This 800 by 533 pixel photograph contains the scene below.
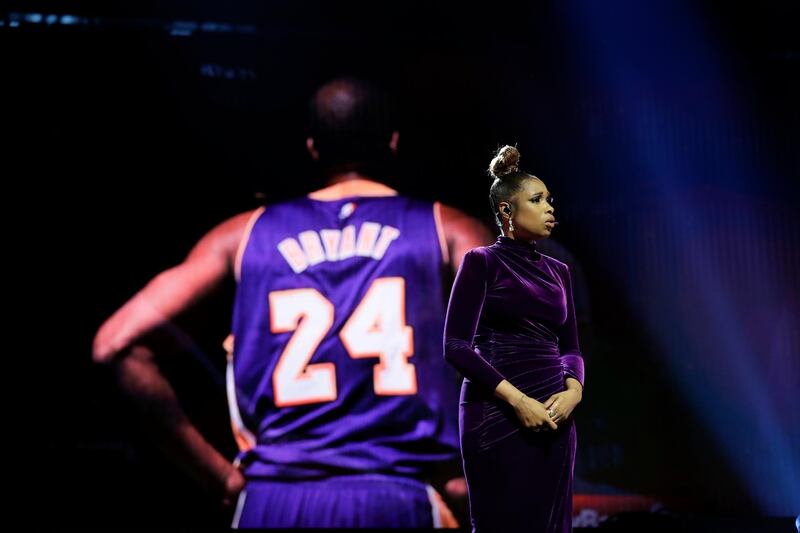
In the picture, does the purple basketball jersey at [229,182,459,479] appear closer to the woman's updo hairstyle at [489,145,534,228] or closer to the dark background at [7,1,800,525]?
the dark background at [7,1,800,525]

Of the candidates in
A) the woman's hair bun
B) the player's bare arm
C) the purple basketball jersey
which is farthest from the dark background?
the woman's hair bun

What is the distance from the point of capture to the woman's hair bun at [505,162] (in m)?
1.79

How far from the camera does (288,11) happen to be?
3.72m

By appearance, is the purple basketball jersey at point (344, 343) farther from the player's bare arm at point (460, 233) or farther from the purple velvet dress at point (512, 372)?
the purple velvet dress at point (512, 372)

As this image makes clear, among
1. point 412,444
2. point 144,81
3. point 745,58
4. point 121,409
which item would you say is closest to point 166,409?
point 121,409

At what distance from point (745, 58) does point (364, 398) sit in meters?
2.34

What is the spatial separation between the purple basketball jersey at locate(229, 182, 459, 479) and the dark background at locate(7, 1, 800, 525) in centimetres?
16

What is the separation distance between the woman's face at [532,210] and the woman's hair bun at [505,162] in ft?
0.22

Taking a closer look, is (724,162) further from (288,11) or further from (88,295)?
(88,295)

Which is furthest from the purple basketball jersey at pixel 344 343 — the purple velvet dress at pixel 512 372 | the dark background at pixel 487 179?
the purple velvet dress at pixel 512 372

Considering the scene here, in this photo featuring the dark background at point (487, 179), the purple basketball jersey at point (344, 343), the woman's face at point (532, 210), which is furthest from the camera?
the dark background at point (487, 179)

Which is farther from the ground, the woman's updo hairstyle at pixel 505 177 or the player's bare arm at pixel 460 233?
the woman's updo hairstyle at pixel 505 177

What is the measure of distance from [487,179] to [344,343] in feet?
3.08

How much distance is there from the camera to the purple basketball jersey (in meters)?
3.09
